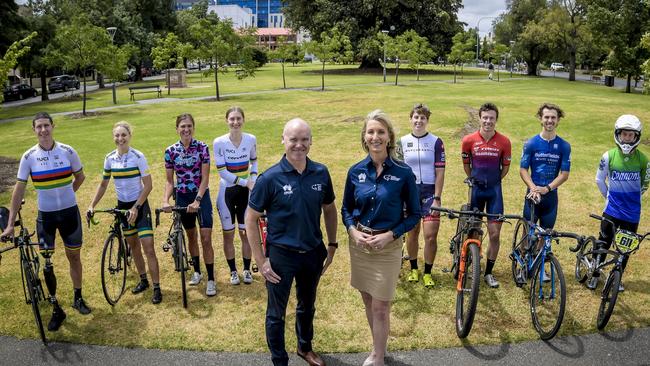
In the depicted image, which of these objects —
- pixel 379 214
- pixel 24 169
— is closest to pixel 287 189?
pixel 379 214

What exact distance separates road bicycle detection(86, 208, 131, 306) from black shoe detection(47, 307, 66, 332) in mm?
546

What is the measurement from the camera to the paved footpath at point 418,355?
16.7 ft

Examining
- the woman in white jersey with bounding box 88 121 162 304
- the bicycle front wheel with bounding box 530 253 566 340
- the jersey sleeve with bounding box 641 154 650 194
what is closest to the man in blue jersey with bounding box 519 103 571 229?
the jersey sleeve with bounding box 641 154 650 194

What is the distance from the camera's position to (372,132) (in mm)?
4352

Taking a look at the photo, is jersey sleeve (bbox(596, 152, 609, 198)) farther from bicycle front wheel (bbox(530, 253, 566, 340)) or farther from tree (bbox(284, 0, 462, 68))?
tree (bbox(284, 0, 462, 68))

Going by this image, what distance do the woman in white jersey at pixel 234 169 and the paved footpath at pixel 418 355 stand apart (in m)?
1.99

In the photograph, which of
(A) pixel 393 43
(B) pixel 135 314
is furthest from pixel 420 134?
(A) pixel 393 43

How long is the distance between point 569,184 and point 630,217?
7.07 m

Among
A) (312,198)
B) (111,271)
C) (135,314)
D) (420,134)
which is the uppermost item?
(420,134)

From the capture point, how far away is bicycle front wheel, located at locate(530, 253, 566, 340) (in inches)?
207

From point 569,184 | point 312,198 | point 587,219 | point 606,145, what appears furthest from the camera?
point 606,145

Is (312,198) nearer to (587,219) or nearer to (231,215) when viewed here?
(231,215)

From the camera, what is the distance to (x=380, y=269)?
4.46 meters

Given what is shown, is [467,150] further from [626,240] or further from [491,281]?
[626,240]
